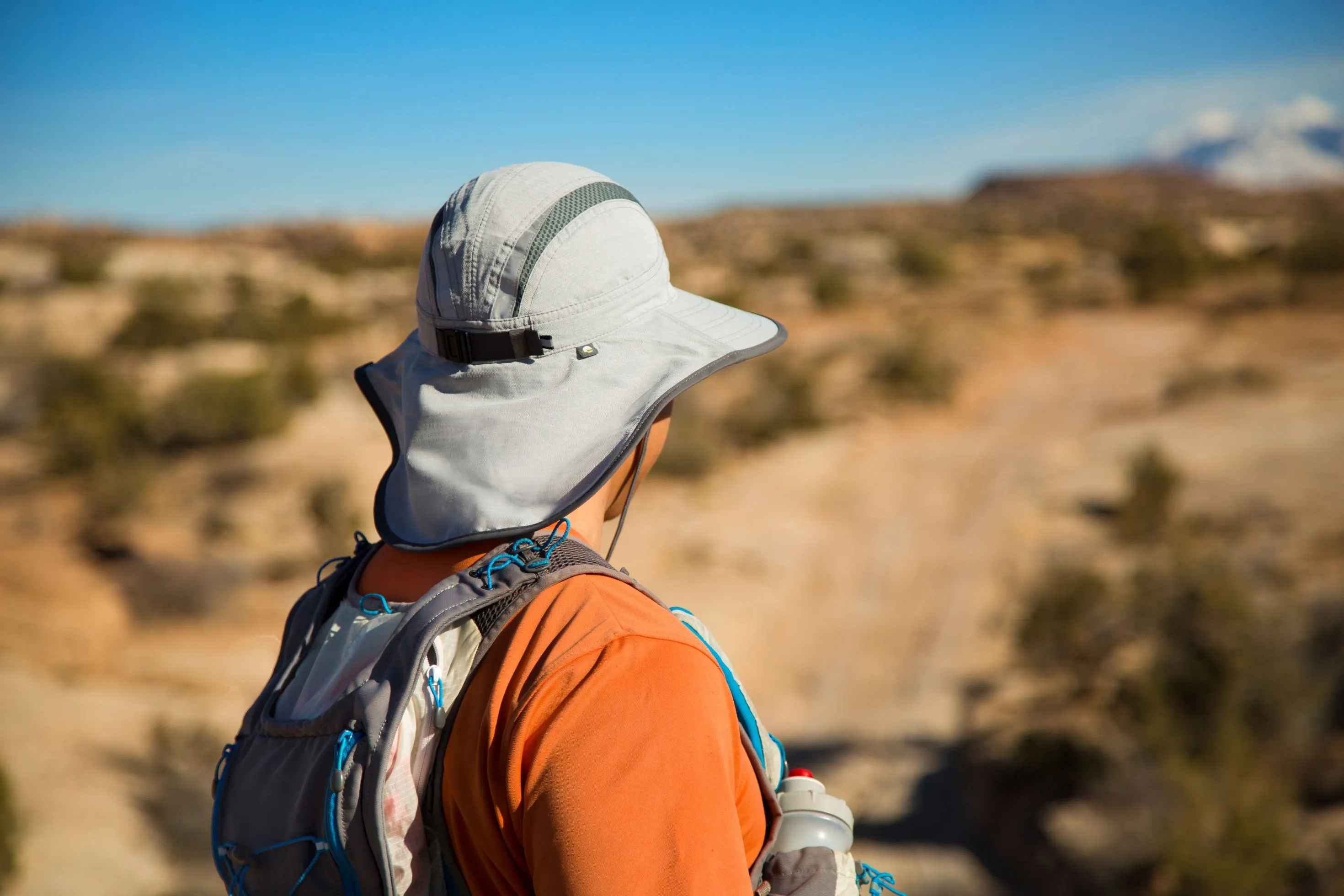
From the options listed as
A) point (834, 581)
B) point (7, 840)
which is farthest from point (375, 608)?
point (834, 581)

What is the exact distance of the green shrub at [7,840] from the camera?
11.6 ft

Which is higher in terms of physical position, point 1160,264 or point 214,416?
point 1160,264

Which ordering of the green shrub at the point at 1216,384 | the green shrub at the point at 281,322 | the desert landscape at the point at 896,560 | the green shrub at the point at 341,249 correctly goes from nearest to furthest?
the desert landscape at the point at 896,560, the green shrub at the point at 1216,384, the green shrub at the point at 281,322, the green shrub at the point at 341,249

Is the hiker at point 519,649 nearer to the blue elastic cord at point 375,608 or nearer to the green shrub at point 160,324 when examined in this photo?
the blue elastic cord at point 375,608

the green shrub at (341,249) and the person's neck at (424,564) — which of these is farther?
the green shrub at (341,249)

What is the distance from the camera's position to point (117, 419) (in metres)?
10.3

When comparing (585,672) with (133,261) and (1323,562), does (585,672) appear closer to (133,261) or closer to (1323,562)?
(1323,562)

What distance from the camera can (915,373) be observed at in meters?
12.2

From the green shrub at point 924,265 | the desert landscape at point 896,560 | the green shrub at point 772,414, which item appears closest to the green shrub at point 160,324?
the desert landscape at point 896,560

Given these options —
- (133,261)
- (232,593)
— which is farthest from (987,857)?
(133,261)

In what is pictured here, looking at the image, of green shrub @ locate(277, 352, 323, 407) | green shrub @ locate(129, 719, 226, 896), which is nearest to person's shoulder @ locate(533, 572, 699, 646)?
green shrub @ locate(129, 719, 226, 896)

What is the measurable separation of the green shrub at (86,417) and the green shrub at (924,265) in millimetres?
17684

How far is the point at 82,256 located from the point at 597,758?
87.1 feet

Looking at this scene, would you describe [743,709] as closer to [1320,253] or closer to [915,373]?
[915,373]
